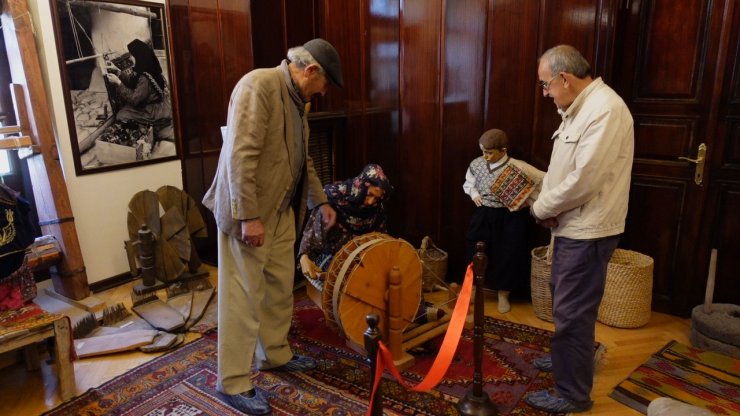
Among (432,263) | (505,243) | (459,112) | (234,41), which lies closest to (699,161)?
(505,243)

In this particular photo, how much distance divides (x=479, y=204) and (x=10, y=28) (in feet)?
10.4

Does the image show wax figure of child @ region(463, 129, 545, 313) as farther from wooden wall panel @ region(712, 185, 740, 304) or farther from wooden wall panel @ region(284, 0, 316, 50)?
wooden wall panel @ region(284, 0, 316, 50)

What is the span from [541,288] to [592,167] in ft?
4.81

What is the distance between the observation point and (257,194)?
2.30m

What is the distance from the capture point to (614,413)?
239 cm

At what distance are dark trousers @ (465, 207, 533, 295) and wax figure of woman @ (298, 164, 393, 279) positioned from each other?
0.84 meters

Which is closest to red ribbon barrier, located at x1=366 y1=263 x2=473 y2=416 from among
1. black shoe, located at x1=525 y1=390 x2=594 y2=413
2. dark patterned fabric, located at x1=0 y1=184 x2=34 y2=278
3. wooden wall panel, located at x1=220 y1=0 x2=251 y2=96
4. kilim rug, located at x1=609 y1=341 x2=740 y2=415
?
black shoe, located at x1=525 y1=390 x2=594 y2=413

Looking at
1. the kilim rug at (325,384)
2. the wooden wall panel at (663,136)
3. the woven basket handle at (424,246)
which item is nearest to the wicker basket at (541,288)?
the kilim rug at (325,384)

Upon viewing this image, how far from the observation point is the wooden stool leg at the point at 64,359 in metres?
2.51

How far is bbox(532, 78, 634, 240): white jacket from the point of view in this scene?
2062mm

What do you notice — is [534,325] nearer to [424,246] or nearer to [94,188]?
[424,246]

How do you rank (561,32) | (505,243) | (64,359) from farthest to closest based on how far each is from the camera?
1. (505,243)
2. (561,32)
3. (64,359)

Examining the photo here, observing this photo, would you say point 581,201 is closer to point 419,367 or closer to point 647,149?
point 419,367

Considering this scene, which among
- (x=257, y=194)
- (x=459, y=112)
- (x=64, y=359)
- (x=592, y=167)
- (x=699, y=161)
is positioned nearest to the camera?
(x=592, y=167)
